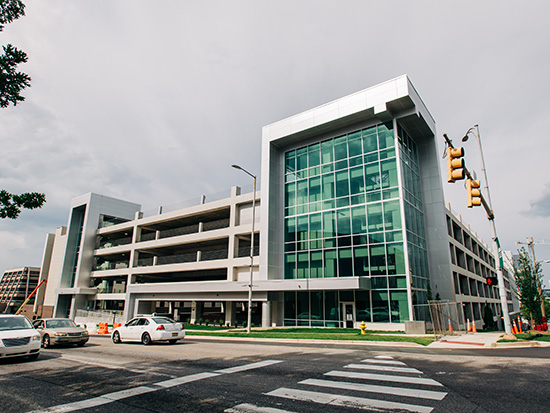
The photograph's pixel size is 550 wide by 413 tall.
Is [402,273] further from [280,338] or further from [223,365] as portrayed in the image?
[223,365]

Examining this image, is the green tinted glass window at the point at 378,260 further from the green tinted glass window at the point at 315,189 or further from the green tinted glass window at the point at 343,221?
the green tinted glass window at the point at 315,189

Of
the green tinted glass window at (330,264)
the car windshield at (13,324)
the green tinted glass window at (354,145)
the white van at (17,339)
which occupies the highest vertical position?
the green tinted glass window at (354,145)

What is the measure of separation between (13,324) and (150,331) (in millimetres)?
5606

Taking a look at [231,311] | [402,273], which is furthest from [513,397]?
[231,311]

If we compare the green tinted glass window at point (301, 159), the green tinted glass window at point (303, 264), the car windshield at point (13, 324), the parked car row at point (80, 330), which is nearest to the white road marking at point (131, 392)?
the parked car row at point (80, 330)

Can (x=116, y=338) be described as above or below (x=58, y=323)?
below

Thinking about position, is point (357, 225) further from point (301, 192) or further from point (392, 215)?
point (301, 192)

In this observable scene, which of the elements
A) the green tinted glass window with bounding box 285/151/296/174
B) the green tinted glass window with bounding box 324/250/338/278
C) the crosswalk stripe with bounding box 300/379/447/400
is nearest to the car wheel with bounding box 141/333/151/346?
the crosswalk stripe with bounding box 300/379/447/400

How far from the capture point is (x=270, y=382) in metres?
7.43

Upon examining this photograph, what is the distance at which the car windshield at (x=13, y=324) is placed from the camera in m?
11.5

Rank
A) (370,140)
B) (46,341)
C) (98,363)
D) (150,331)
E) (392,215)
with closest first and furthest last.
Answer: (98,363) → (46,341) → (150,331) → (392,215) → (370,140)

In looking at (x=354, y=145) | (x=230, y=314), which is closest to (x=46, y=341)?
(x=230, y=314)

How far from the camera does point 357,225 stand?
93.6 ft

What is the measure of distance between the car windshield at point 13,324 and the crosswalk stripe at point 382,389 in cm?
1044
